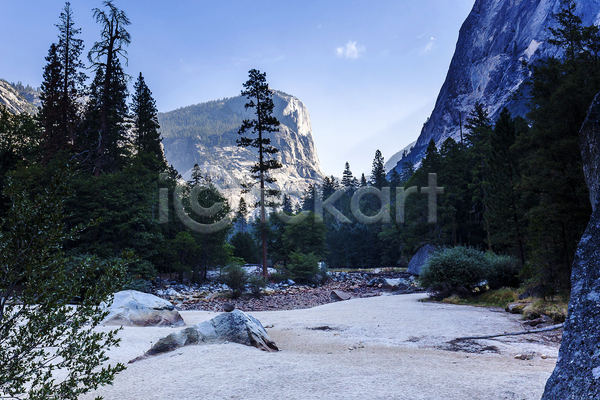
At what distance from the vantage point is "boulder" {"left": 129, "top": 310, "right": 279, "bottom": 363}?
5531 mm

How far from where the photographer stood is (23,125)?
20875 mm

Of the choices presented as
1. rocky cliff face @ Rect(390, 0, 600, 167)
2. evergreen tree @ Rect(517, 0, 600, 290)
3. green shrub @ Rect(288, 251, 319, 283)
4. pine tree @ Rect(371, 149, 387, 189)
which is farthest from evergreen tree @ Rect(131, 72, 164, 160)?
rocky cliff face @ Rect(390, 0, 600, 167)

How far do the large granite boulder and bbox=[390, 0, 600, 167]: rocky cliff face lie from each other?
80401 millimetres

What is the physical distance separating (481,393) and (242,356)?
317 cm

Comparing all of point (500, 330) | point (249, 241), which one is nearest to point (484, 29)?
point (249, 241)

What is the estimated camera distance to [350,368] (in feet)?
14.0

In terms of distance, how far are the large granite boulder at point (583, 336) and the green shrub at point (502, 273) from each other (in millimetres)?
13316

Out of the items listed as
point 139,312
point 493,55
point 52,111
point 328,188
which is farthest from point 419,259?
point 493,55

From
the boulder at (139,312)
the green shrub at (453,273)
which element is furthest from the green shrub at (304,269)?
the boulder at (139,312)

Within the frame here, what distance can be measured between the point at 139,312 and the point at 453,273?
11.7 m

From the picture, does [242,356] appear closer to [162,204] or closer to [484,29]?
[162,204]

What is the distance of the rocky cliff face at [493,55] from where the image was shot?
71938mm

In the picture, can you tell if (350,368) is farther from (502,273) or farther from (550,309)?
(502,273)

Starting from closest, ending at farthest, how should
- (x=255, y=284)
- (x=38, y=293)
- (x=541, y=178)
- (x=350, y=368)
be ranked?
1. (x=38, y=293)
2. (x=350, y=368)
3. (x=541, y=178)
4. (x=255, y=284)
